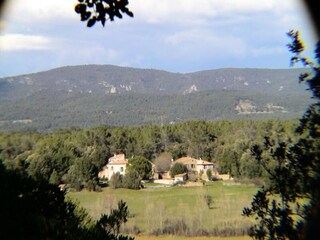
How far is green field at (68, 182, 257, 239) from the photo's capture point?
534 inches

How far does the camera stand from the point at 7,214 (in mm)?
2201

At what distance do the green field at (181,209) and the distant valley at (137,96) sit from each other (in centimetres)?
4266

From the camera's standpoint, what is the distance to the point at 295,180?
5.92ft

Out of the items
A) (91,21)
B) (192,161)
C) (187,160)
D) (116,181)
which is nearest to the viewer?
(91,21)

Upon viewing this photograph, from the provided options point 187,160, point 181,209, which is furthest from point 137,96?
point 181,209

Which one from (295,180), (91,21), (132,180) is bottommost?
(132,180)

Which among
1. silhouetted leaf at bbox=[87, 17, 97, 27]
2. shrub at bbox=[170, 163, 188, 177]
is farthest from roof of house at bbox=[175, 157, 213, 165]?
silhouetted leaf at bbox=[87, 17, 97, 27]

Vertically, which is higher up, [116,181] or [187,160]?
[187,160]

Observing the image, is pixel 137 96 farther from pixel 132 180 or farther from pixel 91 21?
pixel 91 21

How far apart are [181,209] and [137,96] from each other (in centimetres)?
9128

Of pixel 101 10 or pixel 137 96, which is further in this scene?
pixel 137 96

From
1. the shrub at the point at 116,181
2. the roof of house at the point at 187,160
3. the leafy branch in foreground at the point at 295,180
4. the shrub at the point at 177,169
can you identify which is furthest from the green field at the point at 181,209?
the roof of house at the point at 187,160

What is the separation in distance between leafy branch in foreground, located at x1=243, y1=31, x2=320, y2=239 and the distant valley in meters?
62.9

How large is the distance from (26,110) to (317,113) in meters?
69.0
